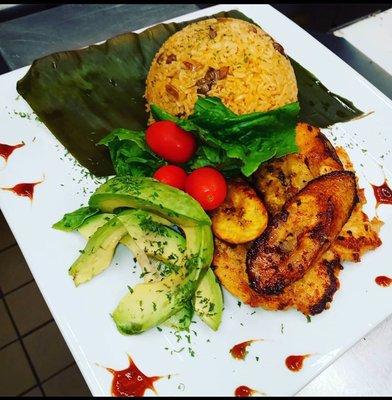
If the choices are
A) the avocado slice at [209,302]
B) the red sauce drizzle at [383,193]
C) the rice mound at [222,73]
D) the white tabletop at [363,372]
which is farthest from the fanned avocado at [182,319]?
the red sauce drizzle at [383,193]

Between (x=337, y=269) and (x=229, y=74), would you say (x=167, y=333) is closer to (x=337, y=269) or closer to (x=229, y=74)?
(x=337, y=269)

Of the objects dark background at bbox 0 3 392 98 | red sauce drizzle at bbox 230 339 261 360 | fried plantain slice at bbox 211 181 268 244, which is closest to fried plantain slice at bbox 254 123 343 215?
fried plantain slice at bbox 211 181 268 244

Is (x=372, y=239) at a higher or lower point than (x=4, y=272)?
higher

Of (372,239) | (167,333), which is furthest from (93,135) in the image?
(372,239)

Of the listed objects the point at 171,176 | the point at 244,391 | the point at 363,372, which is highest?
the point at 171,176

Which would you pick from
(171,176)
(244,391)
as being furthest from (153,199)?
(244,391)

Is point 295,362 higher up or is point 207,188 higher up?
point 207,188

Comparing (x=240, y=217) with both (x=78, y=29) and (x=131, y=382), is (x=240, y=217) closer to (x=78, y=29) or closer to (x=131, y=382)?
(x=131, y=382)
